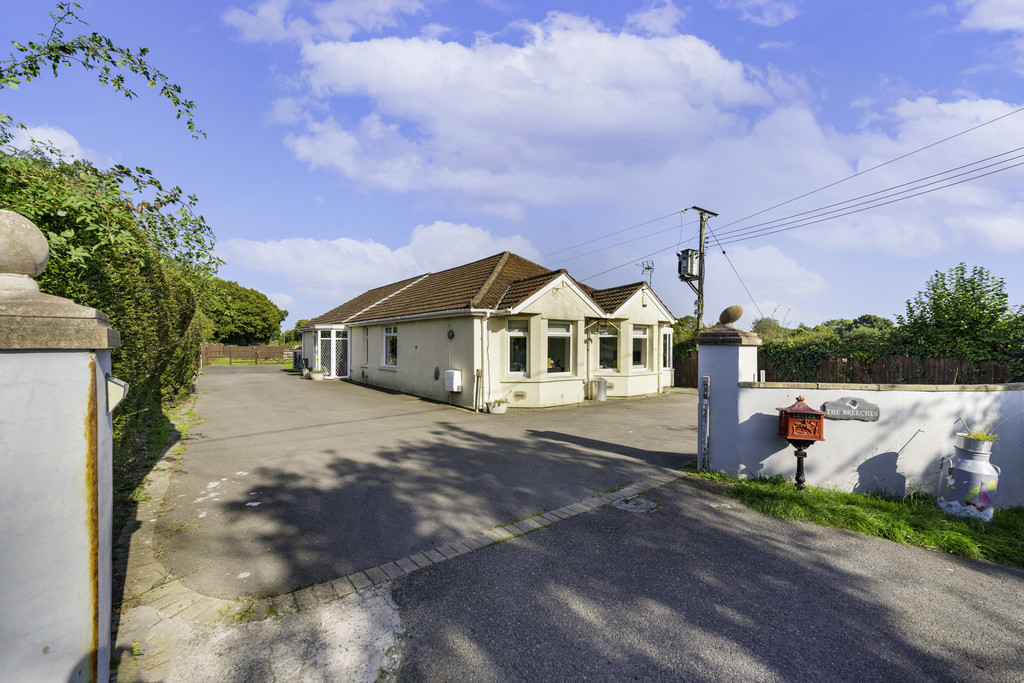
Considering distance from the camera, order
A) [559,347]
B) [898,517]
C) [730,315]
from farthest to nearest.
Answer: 1. [559,347]
2. [730,315]
3. [898,517]

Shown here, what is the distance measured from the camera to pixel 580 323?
14641 mm

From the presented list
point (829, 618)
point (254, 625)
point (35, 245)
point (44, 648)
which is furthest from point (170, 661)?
point (829, 618)

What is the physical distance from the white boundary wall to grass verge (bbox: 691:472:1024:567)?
8.3 inches

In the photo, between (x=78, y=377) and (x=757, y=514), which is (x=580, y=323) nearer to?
(x=757, y=514)

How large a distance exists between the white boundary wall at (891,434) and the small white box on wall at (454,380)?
8.72 m

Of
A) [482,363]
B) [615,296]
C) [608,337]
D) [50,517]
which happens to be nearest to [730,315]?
[50,517]

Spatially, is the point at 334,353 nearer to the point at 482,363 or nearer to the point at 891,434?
the point at 482,363

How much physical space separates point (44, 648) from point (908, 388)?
8.00 metres

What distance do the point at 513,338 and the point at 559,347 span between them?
181 cm

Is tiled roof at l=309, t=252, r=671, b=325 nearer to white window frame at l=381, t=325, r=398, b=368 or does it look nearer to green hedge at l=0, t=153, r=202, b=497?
white window frame at l=381, t=325, r=398, b=368

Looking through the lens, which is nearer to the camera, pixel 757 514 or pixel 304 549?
pixel 304 549

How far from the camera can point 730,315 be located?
653 centimetres

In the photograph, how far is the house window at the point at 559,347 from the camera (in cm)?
1423

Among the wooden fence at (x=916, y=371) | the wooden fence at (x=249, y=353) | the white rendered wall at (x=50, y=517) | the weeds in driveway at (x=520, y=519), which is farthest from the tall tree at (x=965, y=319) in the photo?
the wooden fence at (x=249, y=353)
